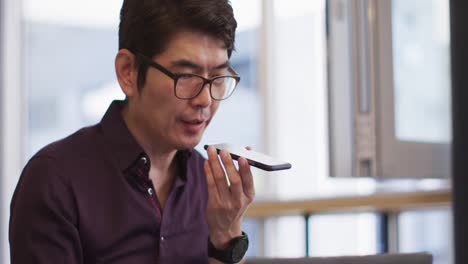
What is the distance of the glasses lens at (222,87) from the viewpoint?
55.4 inches

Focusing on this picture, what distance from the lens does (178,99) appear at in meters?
1.37

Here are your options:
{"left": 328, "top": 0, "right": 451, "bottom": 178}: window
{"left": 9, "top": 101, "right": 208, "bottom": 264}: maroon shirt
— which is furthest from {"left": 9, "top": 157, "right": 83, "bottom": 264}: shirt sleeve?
{"left": 328, "top": 0, "right": 451, "bottom": 178}: window

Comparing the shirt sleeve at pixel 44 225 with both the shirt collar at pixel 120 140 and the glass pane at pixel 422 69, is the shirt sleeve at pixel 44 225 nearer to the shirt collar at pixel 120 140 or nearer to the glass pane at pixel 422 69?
the shirt collar at pixel 120 140

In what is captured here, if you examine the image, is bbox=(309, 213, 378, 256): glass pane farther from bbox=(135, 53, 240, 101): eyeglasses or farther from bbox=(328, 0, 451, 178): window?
bbox=(135, 53, 240, 101): eyeglasses

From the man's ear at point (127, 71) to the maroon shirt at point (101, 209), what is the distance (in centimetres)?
9

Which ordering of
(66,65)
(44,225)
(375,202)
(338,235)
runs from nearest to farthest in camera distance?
(44,225) < (375,202) < (338,235) < (66,65)

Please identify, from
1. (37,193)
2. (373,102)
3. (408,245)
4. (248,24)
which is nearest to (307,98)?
(248,24)

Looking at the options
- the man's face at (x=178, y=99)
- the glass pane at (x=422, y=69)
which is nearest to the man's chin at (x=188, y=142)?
the man's face at (x=178, y=99)

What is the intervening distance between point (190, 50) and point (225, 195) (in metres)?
0.29

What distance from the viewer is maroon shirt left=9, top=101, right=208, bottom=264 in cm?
131

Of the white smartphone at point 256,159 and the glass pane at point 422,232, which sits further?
the glass pane at point 422,232

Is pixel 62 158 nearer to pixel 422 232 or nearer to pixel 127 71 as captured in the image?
pixel 127 71

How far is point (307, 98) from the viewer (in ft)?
11.8

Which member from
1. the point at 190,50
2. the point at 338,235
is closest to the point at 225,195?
the point at 190,50
